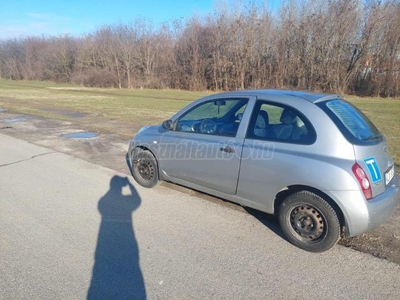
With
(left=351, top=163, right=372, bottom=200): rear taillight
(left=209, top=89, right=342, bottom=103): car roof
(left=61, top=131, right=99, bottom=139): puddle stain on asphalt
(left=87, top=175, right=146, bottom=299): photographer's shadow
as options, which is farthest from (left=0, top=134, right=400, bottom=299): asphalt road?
(left=61, top=131, right=99, bottom=139): puddle stain on asphalt

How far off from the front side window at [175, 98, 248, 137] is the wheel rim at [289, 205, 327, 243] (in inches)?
46.3

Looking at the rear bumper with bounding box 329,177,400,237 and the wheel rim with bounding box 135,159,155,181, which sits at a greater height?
the rear bumper with bounding box 329,177,400,237

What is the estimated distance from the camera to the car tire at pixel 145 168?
4583mm

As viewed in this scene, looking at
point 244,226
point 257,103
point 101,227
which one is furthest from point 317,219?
point 101,227

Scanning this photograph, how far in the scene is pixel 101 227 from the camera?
134 inches

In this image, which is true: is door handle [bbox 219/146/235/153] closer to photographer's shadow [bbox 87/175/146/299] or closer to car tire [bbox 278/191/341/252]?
car tire [bbox 278/191/341/252]

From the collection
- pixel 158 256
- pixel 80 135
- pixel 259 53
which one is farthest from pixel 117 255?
pixel 259 53

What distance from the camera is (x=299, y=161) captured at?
2.91 m

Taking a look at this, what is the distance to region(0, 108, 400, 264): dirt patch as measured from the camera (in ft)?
9.99

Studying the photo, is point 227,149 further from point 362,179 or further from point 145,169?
point 145,169

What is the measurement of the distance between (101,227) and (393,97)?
100.0ft

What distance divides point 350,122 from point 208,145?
65.5 inches

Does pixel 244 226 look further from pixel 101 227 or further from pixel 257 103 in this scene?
pixel 101 227

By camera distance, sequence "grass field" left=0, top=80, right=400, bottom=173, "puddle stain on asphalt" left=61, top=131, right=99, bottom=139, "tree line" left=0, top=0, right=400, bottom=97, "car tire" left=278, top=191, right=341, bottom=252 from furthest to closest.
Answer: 1. "tree line" left=0, top=0, right=400, bottom=97
2. "grass field" left=0, top=80, right=400, bottom=173
3. "puddle stain on asphalt" left=61, top=131, right=99, bottom=139
4. "car tire" left=278, top=191, right=341, bottom=252
